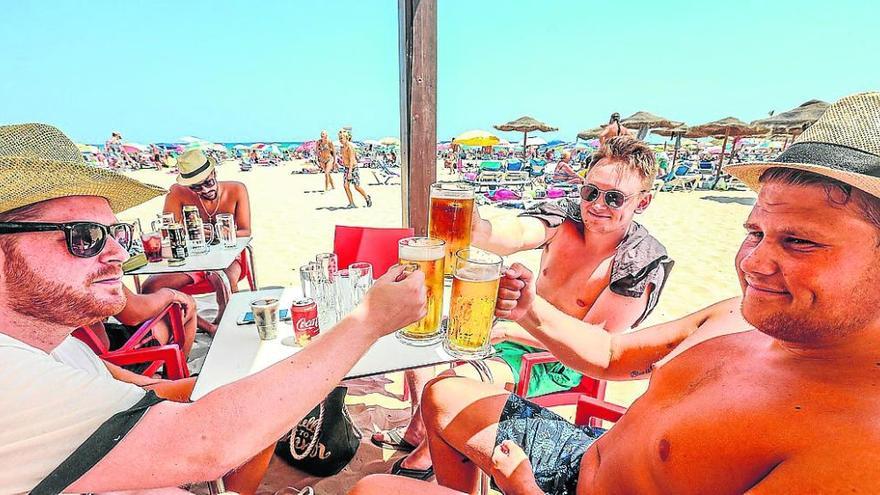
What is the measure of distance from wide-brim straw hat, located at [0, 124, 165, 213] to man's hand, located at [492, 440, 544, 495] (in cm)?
160

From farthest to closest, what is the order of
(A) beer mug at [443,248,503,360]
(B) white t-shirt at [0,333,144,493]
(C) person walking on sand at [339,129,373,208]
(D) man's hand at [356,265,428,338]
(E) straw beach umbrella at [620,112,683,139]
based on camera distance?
(E) straw beach umbrella at [620,112,683,139], (C) person walking on sand at [339,129,373,208], (A) beer mug at [443,248,503,360], (D) man's hand at [356,265,428,338], (B) white t-shirt at [0,333,144,493]

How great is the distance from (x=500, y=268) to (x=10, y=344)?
4.12 feet

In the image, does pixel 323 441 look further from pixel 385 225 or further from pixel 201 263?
pixel 385 225

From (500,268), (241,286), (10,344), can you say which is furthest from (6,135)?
(241,286)

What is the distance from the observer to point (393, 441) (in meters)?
2.58

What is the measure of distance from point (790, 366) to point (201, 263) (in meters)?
3.69

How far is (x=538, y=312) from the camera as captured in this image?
5.80ft

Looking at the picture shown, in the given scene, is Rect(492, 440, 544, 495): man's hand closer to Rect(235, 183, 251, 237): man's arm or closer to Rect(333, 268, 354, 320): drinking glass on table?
Rect(333, 268, 354, 320): drinking glass on table

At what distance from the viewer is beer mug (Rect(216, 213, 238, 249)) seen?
3.93m

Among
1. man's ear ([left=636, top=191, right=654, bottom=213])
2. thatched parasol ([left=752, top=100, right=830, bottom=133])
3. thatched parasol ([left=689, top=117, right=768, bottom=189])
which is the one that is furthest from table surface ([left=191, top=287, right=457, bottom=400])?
thatched parasol ([left=689, top=117, right=768, bottom=189])

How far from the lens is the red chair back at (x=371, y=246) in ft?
8.95

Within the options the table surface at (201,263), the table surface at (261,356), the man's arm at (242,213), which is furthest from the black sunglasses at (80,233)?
the man's arm at (242,213)

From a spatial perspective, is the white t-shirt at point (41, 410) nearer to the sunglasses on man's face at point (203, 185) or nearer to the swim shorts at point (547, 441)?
the swim shorts at point (547, 441)

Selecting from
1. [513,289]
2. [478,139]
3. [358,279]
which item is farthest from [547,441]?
[478,139]
